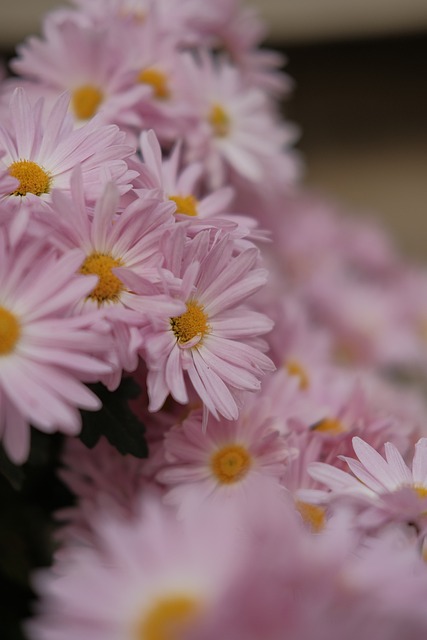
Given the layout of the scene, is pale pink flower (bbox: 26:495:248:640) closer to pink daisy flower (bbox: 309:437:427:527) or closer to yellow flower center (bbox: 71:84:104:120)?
pink daisy flower (bbox: 309:437:427:527)

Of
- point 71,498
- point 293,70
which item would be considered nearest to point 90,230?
point 71,498

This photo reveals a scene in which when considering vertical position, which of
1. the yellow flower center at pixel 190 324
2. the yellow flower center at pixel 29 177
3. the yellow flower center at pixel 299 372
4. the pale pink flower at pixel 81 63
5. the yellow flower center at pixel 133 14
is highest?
the yellow flower center at pixel 133 14

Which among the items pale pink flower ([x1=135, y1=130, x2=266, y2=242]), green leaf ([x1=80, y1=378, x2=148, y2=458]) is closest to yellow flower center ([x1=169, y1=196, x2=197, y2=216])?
pale pink flower ([x1=135, y1=130, x2=266, y2=242])

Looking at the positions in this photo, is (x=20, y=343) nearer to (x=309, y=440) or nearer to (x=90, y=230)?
(x=90, y=230)

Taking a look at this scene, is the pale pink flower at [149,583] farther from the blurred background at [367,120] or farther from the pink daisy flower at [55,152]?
the blurred background at [367,120]

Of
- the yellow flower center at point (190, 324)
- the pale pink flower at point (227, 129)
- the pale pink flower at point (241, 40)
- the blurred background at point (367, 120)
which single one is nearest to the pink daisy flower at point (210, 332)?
the yellow flower center at point (190, 324)

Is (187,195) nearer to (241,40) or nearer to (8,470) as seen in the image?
(8,470)
